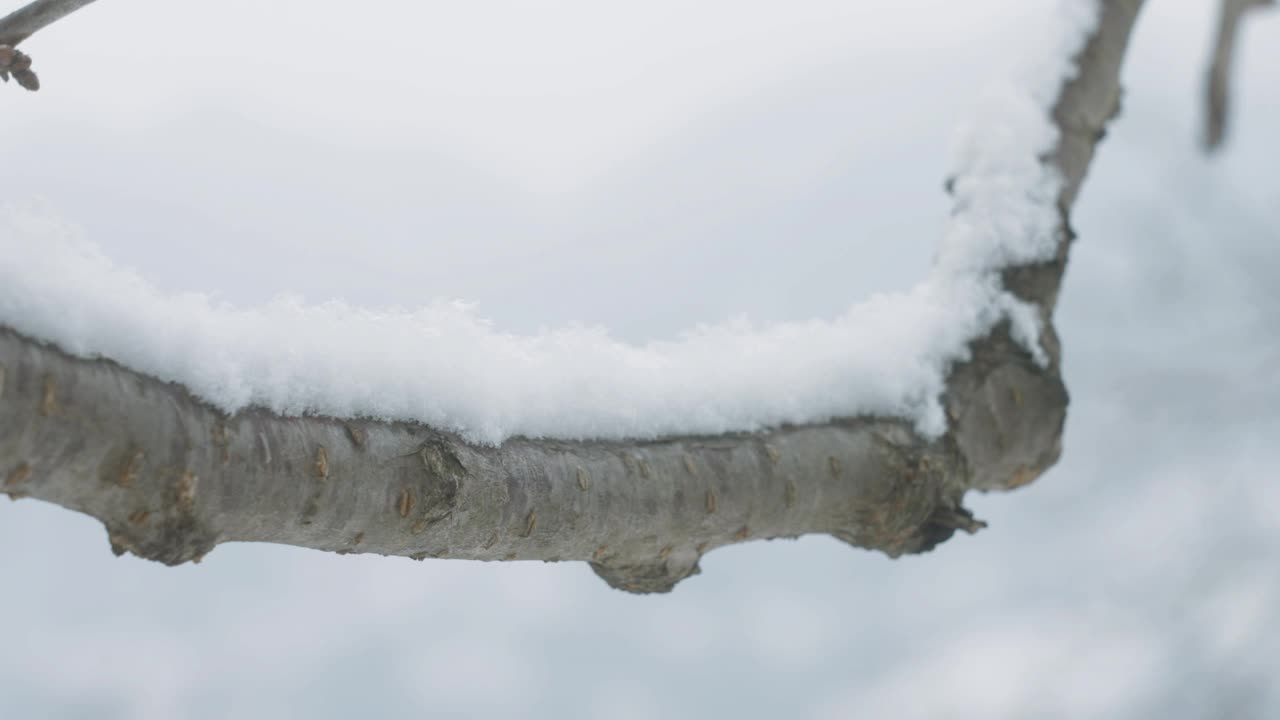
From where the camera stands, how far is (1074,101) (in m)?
1.64

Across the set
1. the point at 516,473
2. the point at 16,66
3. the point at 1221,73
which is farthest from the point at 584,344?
the point at 1221,73

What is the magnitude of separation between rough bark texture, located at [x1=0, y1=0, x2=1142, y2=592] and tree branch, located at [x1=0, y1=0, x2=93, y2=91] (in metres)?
0.21

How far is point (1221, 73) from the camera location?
138 cm

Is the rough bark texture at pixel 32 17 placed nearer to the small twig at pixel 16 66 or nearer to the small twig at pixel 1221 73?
the small twig at pixel 16 66

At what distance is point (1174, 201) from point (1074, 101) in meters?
1.08

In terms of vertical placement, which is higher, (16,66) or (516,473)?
(16,66)

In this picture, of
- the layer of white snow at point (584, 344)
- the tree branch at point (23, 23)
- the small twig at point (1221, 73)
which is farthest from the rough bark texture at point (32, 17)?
the small twig at point (1221, 73)

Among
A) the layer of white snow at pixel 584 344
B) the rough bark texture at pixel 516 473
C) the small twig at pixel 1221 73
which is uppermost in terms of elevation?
the small twig at pixel 1221 73

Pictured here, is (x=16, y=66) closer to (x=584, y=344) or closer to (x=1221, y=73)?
(x=584, y=344)

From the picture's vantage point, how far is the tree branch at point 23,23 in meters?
0.70

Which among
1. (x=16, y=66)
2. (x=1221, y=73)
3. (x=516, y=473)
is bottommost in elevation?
(x=516, y=473)

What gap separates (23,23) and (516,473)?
0.50 metres

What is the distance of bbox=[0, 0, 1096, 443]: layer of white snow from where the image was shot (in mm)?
750

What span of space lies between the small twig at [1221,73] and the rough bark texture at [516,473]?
22 centimetres
